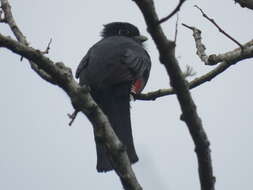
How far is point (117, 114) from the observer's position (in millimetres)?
5133

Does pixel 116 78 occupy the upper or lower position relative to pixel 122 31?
lower

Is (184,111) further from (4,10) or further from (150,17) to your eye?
(4,10)

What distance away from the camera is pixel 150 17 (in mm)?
2602

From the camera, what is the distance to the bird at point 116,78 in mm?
4914

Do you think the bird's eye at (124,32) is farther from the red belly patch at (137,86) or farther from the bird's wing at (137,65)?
the red belly patch at (137,86)

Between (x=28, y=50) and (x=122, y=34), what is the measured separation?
4.58 metres

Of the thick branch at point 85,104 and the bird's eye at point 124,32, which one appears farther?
the bird's eye at point 124,32

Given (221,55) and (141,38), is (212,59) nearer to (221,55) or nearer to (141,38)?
(221,55)

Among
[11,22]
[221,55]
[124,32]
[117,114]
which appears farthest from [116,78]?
[124,32]

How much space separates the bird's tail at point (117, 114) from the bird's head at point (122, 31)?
2.14 meters

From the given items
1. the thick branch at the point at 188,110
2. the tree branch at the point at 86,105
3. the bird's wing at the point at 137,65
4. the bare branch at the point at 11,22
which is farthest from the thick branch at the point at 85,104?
the bird's wing at the point at 137,65

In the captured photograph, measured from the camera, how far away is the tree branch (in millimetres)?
2922

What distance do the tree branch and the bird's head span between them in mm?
4417

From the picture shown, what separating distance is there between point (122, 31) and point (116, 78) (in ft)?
7.21
